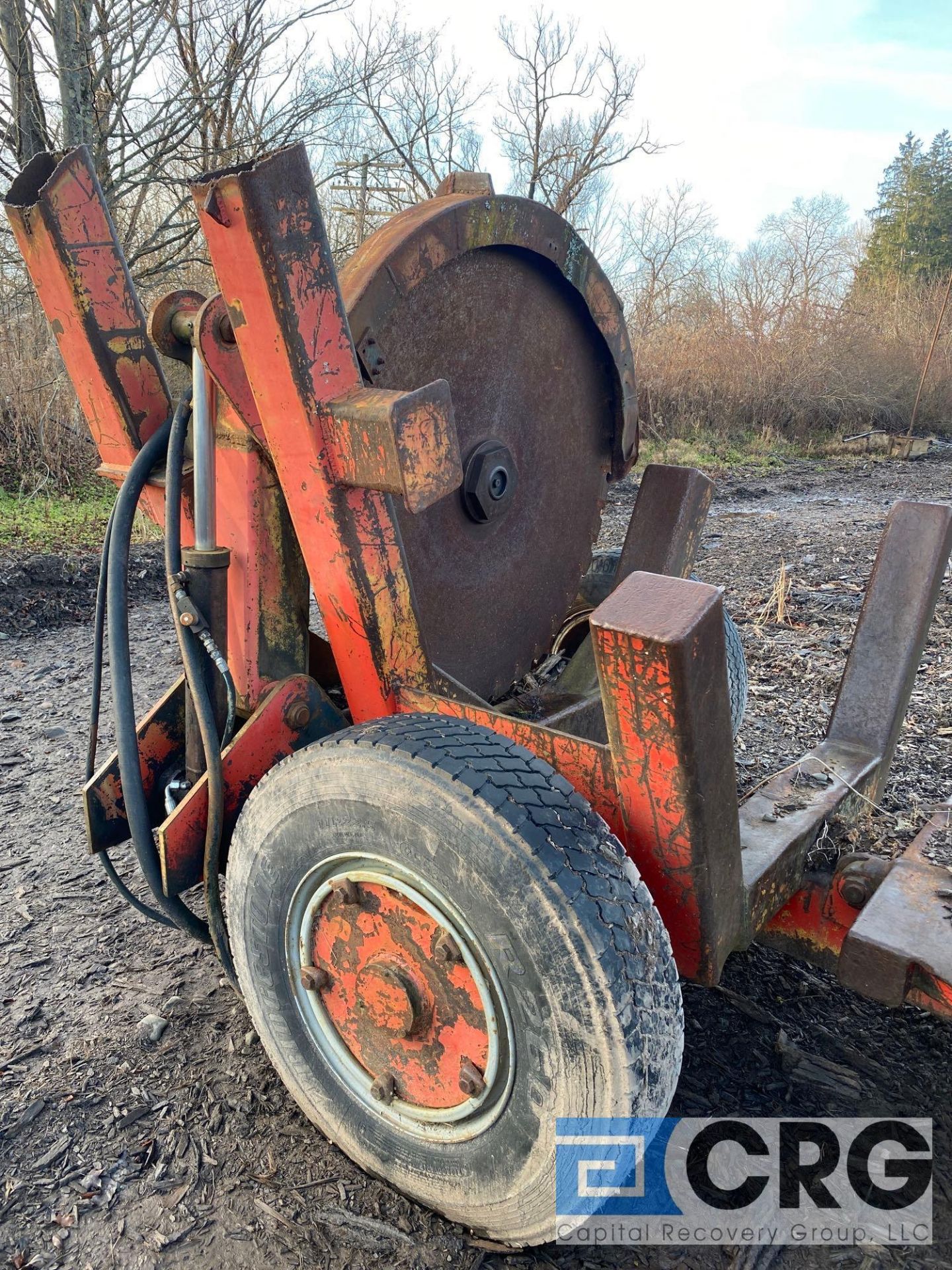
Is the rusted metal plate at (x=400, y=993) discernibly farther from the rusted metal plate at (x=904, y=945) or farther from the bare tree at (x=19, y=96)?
the bare tree at (x=19, y=96)

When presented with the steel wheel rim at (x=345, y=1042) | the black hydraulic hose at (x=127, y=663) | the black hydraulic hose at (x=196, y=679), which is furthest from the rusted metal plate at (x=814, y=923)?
the black hydraulic hose at (x=127, y=663)

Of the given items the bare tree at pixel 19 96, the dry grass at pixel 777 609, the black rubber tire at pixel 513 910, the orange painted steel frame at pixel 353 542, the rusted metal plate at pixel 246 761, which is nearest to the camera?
the black rubber tire at pixel 513 910

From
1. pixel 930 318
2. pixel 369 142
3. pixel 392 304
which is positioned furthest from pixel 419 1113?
pixel 930 318

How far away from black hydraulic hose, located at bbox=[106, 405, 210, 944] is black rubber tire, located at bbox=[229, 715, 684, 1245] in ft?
1.43

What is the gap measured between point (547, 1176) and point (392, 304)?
1781 millimetres

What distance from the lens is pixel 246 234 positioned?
166 cm

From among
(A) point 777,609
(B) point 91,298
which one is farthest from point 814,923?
(A) point 777,609

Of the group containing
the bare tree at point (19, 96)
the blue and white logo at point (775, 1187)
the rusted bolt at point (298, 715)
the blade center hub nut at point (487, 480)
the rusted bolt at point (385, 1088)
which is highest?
the bare tree at point (19, 96)

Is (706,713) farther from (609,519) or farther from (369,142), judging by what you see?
(369,142)

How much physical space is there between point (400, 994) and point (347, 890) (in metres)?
0.22

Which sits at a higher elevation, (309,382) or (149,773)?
(309,382)

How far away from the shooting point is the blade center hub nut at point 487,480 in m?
2.39

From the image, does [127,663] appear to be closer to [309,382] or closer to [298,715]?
[298,715]

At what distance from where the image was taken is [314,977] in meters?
1.79
